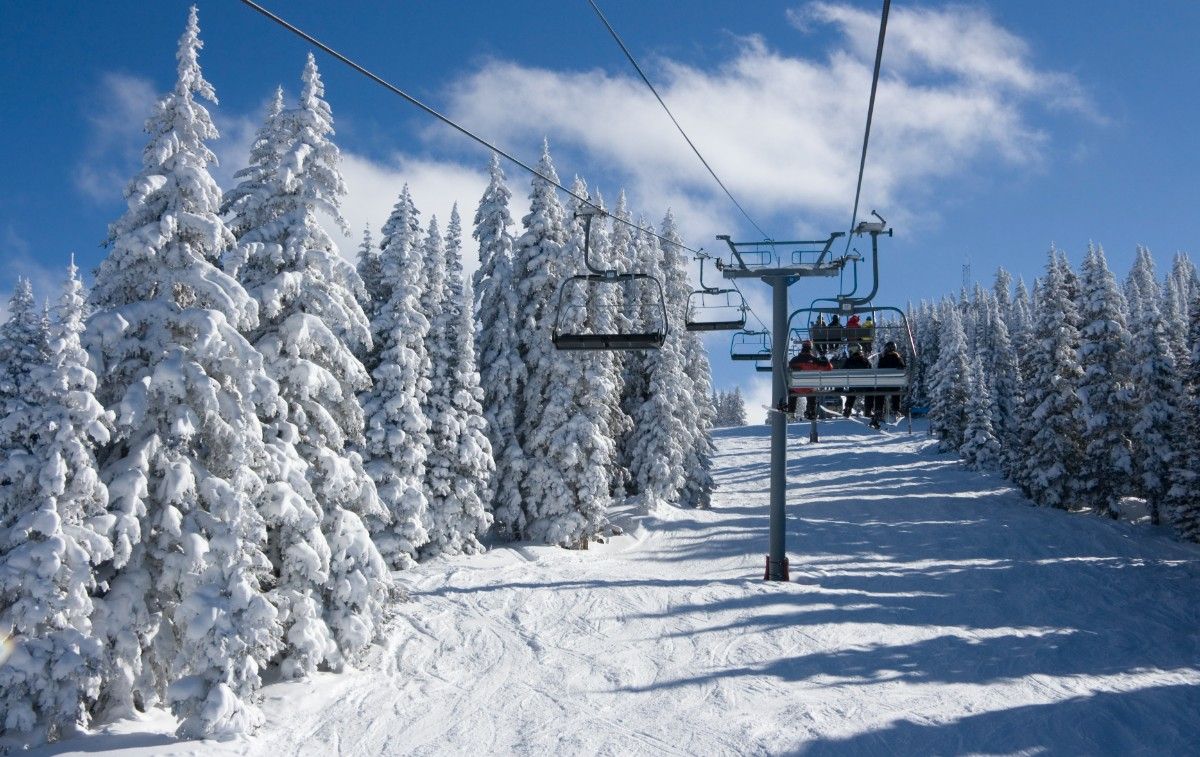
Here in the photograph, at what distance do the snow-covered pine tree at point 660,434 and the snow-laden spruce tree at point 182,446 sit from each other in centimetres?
2557

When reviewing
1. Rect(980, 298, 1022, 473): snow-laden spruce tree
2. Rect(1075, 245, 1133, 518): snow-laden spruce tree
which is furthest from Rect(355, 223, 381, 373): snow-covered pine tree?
Rect(980, 298, 1022, 473): snow-laden spruce tree

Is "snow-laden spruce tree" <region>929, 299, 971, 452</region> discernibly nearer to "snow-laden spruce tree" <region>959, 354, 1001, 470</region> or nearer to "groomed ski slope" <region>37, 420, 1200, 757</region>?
"snow-laden spruce tree" <region>959, 354, 1001, 470</region>

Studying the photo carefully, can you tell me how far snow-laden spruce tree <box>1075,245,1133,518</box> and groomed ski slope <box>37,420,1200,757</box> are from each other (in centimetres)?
452

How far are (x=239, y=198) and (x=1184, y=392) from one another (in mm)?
41540

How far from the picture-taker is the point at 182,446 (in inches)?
549

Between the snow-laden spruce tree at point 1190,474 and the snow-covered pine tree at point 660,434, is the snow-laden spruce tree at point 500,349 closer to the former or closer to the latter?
the snow-covered pine tree at point 660,434

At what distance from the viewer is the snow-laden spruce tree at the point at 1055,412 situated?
3956 cm

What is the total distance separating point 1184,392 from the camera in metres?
37.2

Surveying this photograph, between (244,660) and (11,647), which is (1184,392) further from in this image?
(11,647)

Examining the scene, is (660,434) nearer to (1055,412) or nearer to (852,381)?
(1055,412)

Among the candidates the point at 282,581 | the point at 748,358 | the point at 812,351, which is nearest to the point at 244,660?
the point at 282,581

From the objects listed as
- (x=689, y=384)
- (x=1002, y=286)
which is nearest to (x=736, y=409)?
(x=1002, y=286)

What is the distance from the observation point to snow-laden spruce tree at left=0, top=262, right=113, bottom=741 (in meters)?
12.0

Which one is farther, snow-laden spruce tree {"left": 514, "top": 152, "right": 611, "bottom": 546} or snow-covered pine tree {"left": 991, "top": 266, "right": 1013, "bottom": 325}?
snow-covered pine tree {"left": 991, "top": 266, "right": 1013, "bottom": 325}
